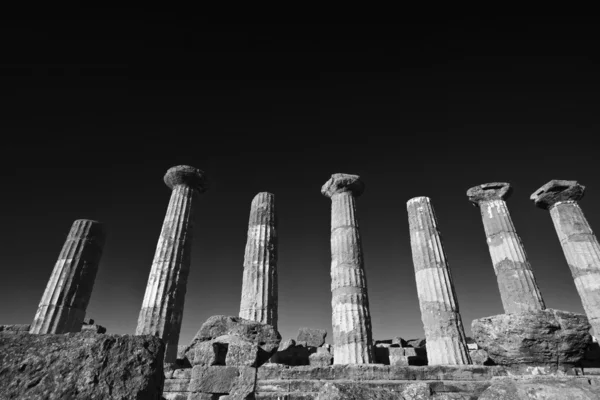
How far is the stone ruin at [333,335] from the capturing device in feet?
8.82

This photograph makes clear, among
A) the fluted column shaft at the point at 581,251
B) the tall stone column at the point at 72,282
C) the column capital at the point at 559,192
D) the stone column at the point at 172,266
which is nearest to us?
the stone column at the point at 172,266

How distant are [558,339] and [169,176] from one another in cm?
1406

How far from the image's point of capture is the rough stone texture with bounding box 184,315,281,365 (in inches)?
226

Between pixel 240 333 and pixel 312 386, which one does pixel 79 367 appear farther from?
pixel 312 386

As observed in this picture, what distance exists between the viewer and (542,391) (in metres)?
3.33

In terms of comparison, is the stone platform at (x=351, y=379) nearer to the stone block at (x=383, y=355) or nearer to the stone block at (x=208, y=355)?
the stone block at (x=208, y=355)

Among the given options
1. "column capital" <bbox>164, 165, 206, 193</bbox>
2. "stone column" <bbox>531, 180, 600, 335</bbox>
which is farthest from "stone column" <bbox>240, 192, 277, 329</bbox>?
"stone column" <bbox>531, 180, 600, 335</bbox>

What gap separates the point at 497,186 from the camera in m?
15.0

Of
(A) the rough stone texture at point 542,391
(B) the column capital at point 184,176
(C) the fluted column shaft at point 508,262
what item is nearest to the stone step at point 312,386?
(A) the rough stone texture at point 542,391

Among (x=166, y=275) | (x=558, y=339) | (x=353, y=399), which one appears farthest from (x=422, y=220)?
(x=353, y=399)

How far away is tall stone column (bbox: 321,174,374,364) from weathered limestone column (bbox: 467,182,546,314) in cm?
570

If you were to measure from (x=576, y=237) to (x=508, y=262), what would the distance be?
3.63 metres

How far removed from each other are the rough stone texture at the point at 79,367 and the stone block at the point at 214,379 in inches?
86.9

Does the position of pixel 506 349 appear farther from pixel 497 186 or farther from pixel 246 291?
pixel 497 186
